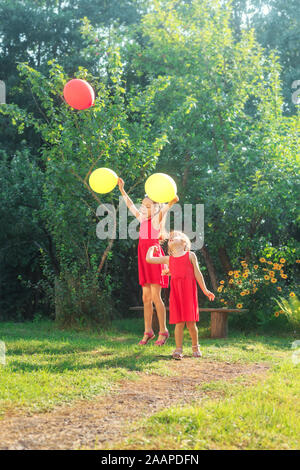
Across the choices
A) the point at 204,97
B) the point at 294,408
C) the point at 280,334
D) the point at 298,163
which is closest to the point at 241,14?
the point at 204,97

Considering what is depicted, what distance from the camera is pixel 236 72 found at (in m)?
9.54

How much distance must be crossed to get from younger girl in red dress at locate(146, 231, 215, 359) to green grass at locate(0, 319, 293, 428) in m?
0.36

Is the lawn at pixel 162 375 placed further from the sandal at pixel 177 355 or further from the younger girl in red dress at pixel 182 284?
the younger girl in red dress at pixel 182 284

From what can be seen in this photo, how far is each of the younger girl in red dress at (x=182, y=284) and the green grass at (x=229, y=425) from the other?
4.95 ft

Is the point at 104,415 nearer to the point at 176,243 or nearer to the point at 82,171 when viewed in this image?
the point at 176,243

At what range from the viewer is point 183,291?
5.14m

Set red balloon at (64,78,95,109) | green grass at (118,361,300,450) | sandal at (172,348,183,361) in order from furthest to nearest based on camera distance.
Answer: red balloon at (64,78,95,109) < sandal at (172,348,183,361) < green grass at (118,361,300,450)

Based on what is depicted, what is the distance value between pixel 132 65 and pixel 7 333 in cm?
656

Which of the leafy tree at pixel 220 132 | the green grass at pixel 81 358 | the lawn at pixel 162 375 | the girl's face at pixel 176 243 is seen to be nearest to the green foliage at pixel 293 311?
the green grass at pixel 81 358

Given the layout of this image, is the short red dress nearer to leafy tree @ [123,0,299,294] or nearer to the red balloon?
the red balloon

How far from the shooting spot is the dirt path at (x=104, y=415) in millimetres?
2635

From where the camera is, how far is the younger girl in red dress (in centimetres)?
509

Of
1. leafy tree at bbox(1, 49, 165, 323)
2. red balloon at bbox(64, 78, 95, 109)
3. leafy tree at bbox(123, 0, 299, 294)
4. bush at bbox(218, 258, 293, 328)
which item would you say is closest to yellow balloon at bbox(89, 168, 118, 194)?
red balloon at bbox(64, 78, 95, 109)

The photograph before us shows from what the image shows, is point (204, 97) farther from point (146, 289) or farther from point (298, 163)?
point (146, 289)
